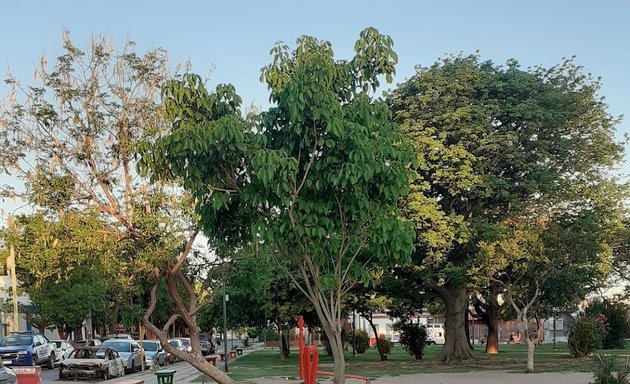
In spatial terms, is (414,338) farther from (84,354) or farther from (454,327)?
(84,354)

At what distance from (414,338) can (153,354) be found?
14.3 metres

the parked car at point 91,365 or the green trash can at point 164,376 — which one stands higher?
the green trash can at point 164,376

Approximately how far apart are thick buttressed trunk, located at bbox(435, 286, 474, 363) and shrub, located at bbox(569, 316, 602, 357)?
5981 mm

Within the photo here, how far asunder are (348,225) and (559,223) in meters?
20.1

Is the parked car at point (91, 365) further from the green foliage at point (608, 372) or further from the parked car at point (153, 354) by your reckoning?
the green foliage at point (608, 372)

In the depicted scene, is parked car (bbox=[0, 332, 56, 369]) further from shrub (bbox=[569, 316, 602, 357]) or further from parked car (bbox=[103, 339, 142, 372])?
shrub (bbox=[569, 316, 602, 357])

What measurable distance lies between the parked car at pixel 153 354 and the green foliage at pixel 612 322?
2507cm

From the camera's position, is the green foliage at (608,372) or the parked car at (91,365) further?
the parked car at (91,365)

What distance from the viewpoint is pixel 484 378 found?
2659 cm

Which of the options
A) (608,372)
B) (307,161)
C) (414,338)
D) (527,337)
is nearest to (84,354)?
(414,338)

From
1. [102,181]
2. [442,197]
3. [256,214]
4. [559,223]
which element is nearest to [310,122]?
[256,214]

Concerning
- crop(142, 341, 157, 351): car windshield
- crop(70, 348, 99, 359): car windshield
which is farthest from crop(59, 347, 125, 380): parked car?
crop(142, 341, 157, 351): car windshield

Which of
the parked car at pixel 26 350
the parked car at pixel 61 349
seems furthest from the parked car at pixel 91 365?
the parked car at pixel 61 349

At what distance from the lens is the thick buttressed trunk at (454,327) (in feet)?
117
